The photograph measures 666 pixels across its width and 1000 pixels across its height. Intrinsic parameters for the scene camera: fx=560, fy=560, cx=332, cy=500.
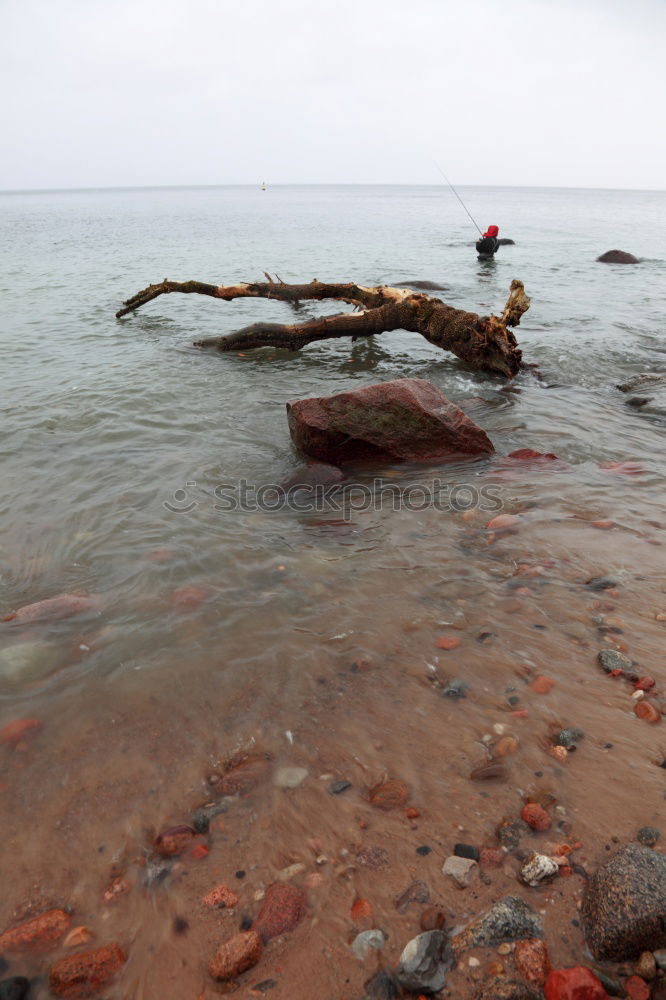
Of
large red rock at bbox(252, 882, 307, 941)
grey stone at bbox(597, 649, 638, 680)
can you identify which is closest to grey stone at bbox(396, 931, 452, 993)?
large red rock at bbox(252, 882, 307, 941)

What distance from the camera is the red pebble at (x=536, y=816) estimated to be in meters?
2.75

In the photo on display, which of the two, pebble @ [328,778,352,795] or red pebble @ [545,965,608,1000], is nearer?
red pebble @ [545,965,608,1000]

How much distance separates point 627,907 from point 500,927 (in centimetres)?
50

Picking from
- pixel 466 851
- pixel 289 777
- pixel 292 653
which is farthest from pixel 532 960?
pixel 292 653

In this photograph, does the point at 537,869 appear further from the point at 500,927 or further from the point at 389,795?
the point at 389,795

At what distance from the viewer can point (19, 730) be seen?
355 centimetres

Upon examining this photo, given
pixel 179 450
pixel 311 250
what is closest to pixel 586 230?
pixel 311 250

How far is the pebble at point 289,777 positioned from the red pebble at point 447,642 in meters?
1.39

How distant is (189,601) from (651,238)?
46757mm

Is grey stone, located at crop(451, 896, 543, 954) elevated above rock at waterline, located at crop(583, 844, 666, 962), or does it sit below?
below

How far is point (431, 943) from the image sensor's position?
226 cm

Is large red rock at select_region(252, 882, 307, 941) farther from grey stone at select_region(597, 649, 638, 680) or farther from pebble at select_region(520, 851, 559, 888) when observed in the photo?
grey stone at select_region(597, 649, 638, 680)

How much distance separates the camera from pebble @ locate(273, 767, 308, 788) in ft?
10.3

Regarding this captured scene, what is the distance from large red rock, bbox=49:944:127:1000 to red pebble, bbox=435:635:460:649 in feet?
8.39
